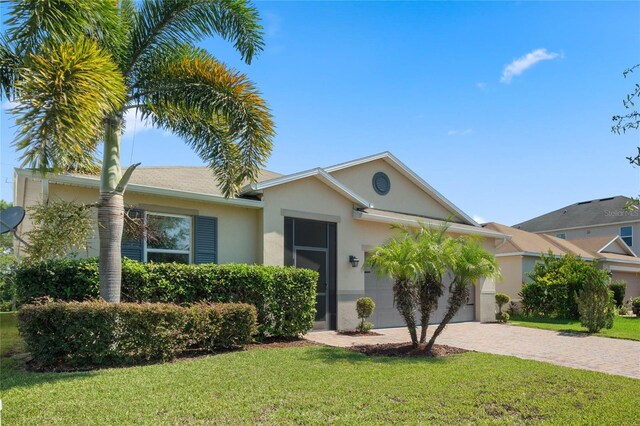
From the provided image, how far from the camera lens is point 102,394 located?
6.61 meters

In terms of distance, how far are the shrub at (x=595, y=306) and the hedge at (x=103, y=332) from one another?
13023mm

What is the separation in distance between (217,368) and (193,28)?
23.2 feet

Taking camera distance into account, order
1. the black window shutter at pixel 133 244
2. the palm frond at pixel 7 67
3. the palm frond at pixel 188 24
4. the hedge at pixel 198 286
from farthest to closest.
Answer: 1. the black window shutter at pixel 133 244
2. the palm frond at pixel 188 24
3. the hedge at pixel 198 286
4. the palm frond at pixel 7 67

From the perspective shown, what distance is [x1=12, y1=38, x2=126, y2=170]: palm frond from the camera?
20.2ft

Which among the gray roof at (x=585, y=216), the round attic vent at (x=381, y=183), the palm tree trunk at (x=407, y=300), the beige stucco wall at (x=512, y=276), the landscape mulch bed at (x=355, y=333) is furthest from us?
the gray roof at (x=585, y=216)

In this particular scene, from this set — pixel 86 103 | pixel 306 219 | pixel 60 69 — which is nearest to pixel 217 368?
pixel 86 103

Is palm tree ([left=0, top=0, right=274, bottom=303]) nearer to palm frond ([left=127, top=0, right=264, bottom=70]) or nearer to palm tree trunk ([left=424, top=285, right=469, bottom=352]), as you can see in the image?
palm frond ([left=127, top=0, right=264, bottom=70])

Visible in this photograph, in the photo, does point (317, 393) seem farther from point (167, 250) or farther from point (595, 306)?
Result: point (595, 306)

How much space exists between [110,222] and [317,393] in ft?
17.2

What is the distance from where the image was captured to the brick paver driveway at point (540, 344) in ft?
33.1

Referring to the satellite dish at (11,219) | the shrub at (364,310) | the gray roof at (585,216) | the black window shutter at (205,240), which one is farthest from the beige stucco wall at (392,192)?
the gray roof at (585,216)

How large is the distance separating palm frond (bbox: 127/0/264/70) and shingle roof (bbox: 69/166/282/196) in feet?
11.0

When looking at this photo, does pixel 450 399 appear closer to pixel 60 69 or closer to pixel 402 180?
pixel 60 69

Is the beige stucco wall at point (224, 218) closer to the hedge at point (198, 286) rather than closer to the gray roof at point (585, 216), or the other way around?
the hedge at point (198, 286)
